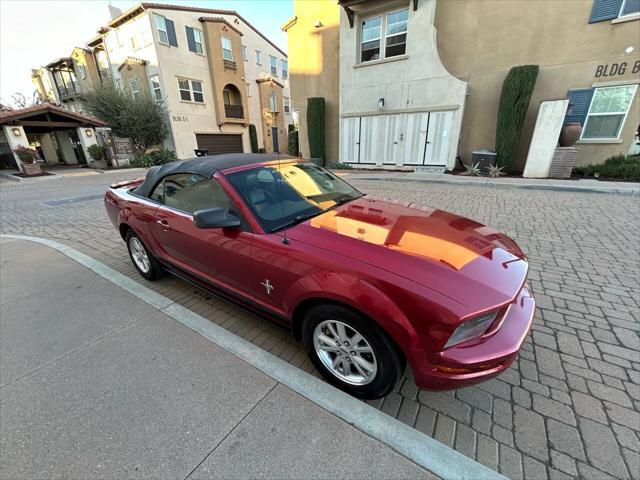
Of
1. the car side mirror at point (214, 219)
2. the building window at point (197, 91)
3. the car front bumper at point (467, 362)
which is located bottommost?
the car front bumper at point (467, 362)

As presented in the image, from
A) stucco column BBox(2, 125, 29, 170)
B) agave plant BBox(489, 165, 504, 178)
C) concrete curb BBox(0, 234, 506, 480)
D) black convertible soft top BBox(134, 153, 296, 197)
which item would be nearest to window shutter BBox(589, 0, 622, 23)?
agave plant BBox(489, 165, 504, 178)

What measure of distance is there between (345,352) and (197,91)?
967 inches

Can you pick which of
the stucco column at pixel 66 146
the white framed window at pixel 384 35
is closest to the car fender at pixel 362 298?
the white framed window at pixel 384 35

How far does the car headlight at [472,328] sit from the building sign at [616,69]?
12.3 m

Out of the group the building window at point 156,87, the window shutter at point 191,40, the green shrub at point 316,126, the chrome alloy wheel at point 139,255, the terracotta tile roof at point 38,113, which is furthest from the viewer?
the window shutter at point 191,40

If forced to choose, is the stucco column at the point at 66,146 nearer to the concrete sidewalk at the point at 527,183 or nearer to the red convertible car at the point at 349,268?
the concrete sidewalk at the point at 527,183

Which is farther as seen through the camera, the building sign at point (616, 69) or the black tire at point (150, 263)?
the building sign at point (616, 69)

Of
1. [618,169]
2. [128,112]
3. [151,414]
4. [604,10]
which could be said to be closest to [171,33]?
[128,112]

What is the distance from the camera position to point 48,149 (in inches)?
907

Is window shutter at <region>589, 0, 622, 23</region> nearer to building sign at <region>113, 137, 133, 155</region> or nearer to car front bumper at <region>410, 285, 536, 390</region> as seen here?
car front bumper at <region>410, 285, 536, 390</region>

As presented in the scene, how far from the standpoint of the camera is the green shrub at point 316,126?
14016 millimetres

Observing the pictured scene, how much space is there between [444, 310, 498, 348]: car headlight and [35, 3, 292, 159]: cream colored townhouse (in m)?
16.8

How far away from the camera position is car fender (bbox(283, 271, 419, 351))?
158 centimetres

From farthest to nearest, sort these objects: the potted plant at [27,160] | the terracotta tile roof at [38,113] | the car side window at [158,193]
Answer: the potted plant at [27,160], the terracotta tile roof at [38,113], the car side window at [158,193]
